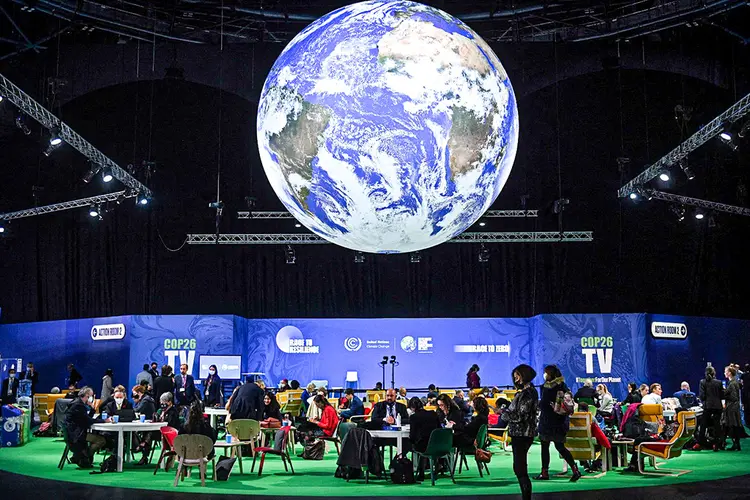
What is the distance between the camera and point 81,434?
1069cm

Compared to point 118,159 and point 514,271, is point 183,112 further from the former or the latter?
point 514,271

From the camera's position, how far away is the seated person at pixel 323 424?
473 inches

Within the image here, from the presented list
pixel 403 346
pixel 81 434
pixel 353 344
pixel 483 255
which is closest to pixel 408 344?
pixel 403 346

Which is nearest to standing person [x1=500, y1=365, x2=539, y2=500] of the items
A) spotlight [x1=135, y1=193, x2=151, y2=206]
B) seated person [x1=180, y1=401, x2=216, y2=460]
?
seated person [x1=180, y1=401, x2=216, y2=460]

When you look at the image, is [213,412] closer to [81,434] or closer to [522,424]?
[81,434]

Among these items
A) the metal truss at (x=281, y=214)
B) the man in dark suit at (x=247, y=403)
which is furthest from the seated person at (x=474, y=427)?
the metal truss at (x=281, y=214)

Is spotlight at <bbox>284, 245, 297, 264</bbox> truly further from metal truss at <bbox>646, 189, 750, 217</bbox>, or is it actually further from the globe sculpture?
the globe sculpture

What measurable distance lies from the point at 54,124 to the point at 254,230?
812 centimetres

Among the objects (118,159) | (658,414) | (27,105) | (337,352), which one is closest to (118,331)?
(118,159)

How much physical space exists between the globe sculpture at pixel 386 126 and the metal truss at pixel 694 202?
47.8 ft

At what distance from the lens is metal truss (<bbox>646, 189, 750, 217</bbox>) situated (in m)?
18.0

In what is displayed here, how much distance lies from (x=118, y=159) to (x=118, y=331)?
14.6 feet

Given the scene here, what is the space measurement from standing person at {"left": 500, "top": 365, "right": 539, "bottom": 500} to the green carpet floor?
6.78 feet

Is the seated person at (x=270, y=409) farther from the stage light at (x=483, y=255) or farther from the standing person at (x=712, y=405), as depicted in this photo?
the stage light at (x=483, y=255)
